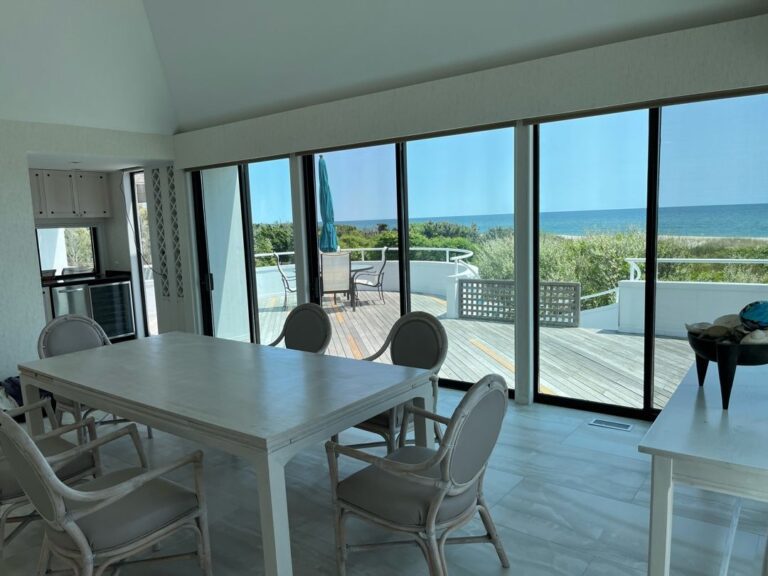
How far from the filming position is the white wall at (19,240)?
4844 mm

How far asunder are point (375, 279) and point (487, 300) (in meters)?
1.14

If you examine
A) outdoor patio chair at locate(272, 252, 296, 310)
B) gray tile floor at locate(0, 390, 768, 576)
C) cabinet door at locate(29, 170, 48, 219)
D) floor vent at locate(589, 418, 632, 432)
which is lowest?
gray tile floor at locate(0, 390, 768, 576)

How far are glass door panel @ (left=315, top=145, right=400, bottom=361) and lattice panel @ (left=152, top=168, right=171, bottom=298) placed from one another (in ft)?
7.64

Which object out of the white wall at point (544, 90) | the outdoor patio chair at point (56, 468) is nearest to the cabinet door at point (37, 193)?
the white wall at point (544, 90)

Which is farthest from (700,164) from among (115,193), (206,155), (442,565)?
(115,193)

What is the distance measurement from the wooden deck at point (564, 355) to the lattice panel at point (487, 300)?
73 mm

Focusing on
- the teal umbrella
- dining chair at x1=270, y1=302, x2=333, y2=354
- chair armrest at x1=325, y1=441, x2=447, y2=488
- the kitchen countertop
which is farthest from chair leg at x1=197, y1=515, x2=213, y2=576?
the kitchen countertop

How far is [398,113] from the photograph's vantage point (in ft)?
14.7

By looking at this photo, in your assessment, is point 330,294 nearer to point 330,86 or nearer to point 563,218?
point 330,86

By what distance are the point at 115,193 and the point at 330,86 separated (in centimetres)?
415

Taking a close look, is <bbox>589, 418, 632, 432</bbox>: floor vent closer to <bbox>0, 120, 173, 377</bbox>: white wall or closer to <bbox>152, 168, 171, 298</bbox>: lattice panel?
<bbox>0, 120, 173, 377</bbox>: white wall

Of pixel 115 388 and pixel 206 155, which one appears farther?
pixel 206 155

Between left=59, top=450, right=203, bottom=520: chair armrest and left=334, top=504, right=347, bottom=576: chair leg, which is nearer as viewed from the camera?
left=59, top=450, right=203, bottom=520: chair armrest

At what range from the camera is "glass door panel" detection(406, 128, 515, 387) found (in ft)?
14.2
